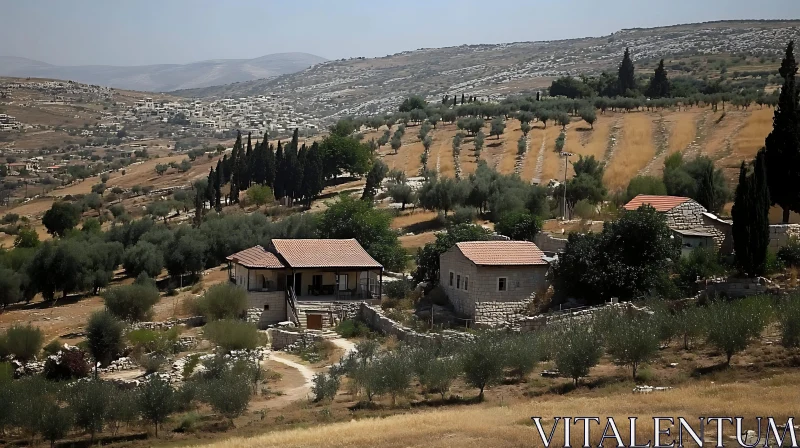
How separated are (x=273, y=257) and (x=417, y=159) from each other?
136 ft

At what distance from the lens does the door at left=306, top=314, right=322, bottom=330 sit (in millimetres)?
39750

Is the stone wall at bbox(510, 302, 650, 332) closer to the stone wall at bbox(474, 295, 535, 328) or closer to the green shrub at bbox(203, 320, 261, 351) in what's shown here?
the stone wall at bbox(474, 295, 535, 328)

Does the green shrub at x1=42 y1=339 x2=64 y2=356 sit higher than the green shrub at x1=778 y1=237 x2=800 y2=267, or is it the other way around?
the green shrub at x1=778 y1=237 x2=800 y2=267

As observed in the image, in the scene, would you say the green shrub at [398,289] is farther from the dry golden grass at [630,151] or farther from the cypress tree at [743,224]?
the dry golden grass at [630,151]

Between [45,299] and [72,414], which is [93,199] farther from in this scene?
[72,414]

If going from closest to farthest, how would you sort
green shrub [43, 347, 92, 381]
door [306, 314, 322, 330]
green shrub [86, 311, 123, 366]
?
green shrub [43, 347, 92, 381] < green shrub [86, 311, 123, 366] < door [306, 314, 322, 330]

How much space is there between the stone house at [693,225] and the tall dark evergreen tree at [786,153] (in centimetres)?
229

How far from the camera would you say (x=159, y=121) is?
187375mm

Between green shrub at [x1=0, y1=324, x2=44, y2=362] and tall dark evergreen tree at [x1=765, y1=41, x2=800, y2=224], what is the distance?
28028mm

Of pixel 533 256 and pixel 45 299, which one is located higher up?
pixel 533 256

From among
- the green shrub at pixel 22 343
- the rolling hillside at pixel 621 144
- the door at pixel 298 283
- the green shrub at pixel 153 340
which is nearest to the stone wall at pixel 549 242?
the door at pixel 298 283

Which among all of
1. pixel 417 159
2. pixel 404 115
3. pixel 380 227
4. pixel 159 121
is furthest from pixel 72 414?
pixel 159 121

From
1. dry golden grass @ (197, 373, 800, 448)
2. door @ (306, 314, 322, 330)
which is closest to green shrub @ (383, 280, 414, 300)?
door @ (306, 314, 322, 330)

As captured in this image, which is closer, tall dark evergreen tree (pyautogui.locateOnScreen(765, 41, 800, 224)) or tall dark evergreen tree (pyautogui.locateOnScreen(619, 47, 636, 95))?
tall dark evergreen tree (pyautogui.locateOnScreen(765, 41, 800, 224))
